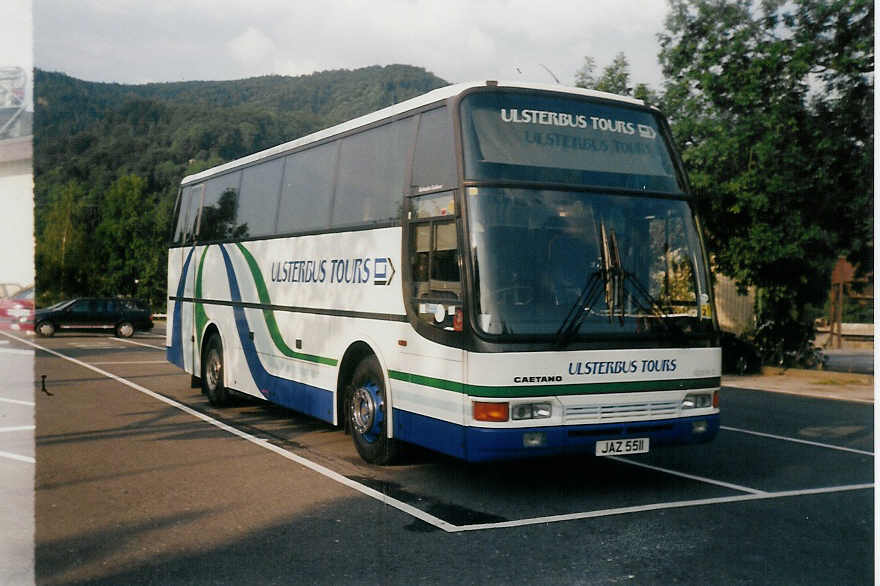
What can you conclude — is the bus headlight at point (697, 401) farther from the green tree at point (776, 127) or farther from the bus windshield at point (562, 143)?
the green tree at point (776, 127)

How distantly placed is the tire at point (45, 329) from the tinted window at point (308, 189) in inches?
990

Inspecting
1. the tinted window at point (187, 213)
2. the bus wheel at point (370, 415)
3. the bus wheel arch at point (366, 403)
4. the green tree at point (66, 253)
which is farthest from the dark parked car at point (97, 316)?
the bus wheel at point (370, 415)

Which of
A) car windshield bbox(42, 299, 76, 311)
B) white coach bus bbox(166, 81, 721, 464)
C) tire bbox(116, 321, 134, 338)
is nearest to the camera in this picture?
white coach bus bbox(166, 81, 721, 464)

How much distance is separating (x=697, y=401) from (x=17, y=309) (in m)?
5.32

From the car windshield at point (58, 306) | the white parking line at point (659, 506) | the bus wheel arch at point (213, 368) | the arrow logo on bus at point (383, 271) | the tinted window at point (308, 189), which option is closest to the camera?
the white parking line at point (659, 506)

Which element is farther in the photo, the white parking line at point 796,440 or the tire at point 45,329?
the tire at point 45,329

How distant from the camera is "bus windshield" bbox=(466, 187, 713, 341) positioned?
22.9ft

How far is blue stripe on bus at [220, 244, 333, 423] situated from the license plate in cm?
325

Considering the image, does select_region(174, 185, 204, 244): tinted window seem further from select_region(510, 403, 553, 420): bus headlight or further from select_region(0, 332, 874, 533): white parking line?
select_region(510, 403, 553, 420): bus headlight

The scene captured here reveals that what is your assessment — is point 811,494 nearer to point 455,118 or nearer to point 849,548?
point 849,548

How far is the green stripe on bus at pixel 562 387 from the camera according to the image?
271 inches

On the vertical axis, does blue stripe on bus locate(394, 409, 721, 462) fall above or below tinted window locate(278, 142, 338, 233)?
below

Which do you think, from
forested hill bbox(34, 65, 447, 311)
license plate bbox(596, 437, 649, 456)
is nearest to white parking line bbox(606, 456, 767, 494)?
license plate bbox(596, 437, 649, 456)

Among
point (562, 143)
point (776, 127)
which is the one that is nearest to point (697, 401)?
point (562, 143)
